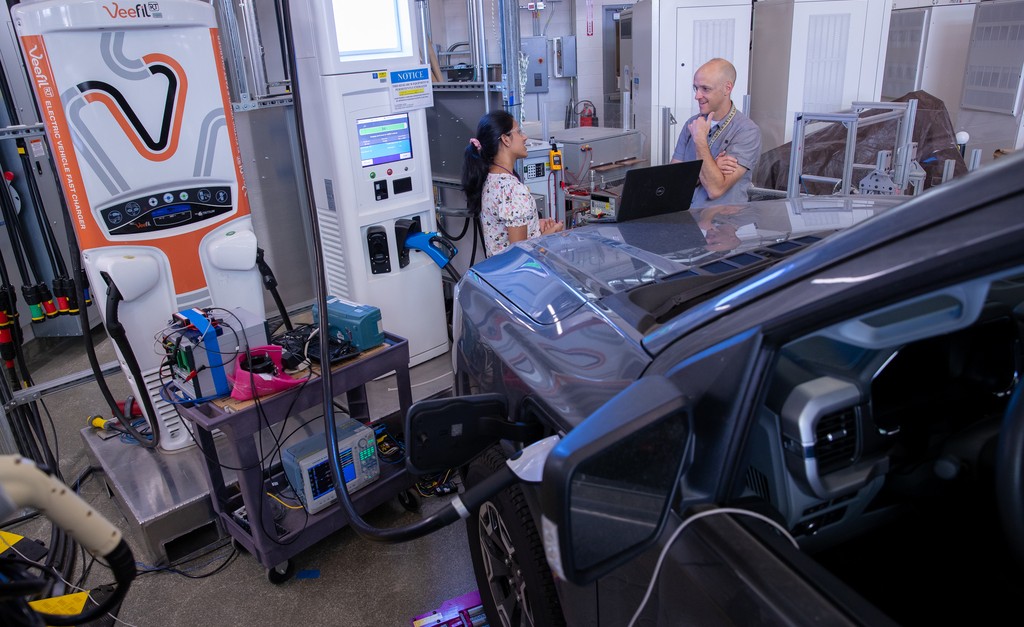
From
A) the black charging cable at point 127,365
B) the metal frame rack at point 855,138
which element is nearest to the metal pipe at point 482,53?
the metal frame rack at point 855,138

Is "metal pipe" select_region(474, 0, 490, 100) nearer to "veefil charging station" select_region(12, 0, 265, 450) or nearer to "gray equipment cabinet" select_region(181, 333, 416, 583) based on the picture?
"veefil charging station" select_region(12, 0, 265, 450)

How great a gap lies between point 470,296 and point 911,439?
1.36 metres

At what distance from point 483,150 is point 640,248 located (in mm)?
1926

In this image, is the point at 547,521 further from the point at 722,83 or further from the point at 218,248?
the point at 722,83

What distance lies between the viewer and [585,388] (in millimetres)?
1559

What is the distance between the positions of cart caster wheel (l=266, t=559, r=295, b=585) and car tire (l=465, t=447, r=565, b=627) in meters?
1.04

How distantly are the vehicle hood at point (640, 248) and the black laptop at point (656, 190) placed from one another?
8 centimetres

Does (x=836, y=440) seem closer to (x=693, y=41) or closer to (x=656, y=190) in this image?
(x=656, y=190)

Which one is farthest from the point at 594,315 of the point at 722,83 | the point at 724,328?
the point at 722,83

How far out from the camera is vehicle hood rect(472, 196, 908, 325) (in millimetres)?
1943

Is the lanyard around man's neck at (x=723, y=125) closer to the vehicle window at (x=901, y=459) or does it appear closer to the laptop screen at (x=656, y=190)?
the laptop screen at (x=656, y=190)

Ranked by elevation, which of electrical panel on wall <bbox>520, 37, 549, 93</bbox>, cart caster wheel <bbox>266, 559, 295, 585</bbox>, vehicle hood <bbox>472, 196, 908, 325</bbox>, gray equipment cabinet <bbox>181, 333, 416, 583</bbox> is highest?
electrical panel on wall <bbox>520, 37, 549, 93</bbox>

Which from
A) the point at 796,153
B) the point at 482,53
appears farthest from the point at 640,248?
the point at 482,53

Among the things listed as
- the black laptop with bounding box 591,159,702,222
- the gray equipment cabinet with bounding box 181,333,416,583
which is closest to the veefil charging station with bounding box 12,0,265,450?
the gray equipment cabinet with bounding box 181,333,416,583
